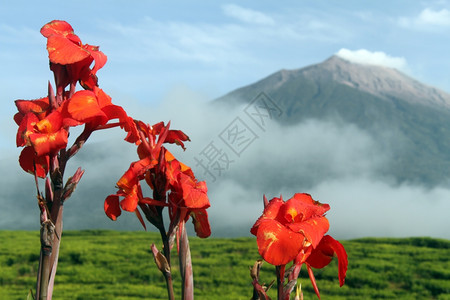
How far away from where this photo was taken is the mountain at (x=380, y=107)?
90.0 metres

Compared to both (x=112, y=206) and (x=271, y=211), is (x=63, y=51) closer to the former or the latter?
(x=112, y=206)

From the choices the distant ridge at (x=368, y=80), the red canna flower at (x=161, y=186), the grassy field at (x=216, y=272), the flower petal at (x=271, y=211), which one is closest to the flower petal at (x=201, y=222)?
the red canna flower at (x=161, y=186)

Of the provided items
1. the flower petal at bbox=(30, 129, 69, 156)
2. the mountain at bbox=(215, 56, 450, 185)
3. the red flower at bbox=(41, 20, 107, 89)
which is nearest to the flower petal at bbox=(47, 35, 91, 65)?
the red flower at bbox=(41, 20, 107, 89)

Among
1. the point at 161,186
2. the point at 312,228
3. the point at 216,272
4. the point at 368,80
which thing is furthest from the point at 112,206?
the point at 368,80

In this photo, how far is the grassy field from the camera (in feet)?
22.7

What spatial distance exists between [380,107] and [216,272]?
101456mm

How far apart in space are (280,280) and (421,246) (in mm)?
10697

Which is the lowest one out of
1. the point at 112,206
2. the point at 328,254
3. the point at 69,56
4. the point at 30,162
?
the point at 328,254

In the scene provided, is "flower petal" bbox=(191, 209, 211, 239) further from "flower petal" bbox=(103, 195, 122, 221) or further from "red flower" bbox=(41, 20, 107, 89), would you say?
"red flower" bbox=(41, 20, 107, 89)

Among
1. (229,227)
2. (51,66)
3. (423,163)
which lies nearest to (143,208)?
(51,66)

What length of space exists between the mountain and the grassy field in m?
77.8

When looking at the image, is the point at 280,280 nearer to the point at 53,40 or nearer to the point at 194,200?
the point at 194,200

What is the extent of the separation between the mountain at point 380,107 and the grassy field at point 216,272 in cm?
7785

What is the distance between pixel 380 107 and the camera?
103125 millimetres
